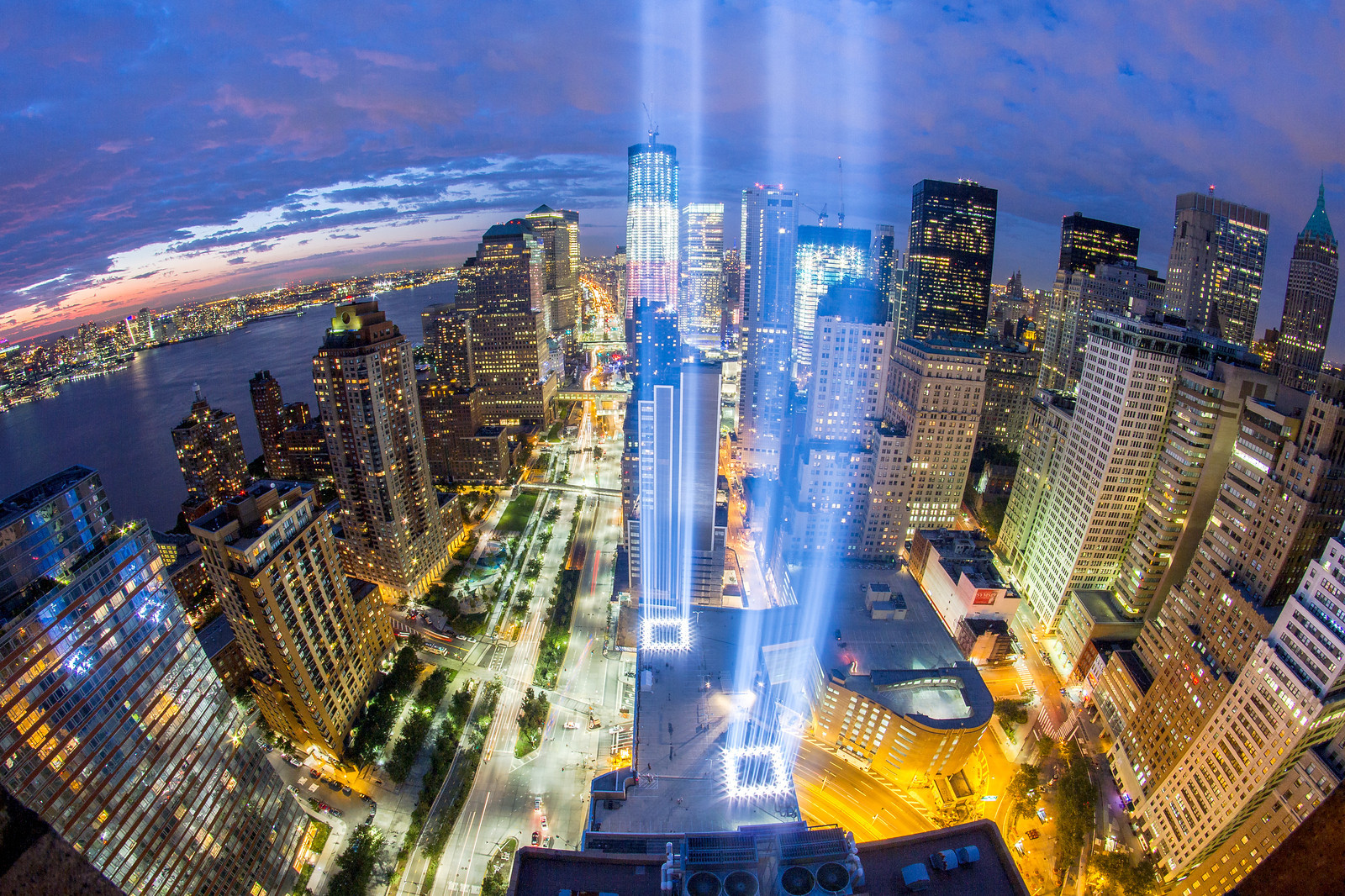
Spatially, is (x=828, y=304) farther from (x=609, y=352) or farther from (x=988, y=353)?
(x=609, y=352)

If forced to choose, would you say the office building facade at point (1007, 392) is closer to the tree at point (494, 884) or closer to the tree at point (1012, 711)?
the tree at point (1012, 711)

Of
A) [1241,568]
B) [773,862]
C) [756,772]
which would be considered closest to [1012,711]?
[1241,568]

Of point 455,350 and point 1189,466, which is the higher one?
point 455,350

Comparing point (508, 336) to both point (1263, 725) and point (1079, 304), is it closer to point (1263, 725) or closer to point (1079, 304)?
point (1079, 304)

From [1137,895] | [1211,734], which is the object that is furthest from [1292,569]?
[1137,895]

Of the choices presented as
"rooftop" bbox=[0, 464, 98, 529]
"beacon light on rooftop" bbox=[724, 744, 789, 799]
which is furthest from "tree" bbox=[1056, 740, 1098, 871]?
"rooftop" bbox=[0, 464, 98, 529]

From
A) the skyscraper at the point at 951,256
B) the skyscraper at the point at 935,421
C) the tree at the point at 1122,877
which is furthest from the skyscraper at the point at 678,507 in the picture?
the skyscraper at the point at 951,256

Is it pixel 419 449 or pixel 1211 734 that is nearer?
pixel 1211 734

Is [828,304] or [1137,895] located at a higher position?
[828,304]
